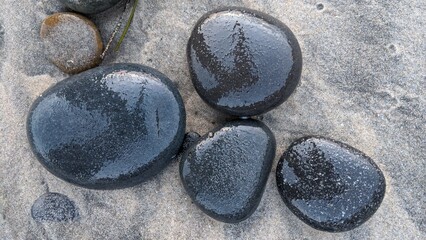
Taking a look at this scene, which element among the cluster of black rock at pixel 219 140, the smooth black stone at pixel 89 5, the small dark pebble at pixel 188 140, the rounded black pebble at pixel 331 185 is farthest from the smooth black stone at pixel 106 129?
the rounded black pebble at pixel 331 185

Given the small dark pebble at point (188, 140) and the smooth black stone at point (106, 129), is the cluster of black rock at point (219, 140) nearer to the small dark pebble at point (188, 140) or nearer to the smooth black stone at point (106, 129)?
the smooth black stone at point (106, 129)

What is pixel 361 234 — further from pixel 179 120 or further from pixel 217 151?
pixel 179 120

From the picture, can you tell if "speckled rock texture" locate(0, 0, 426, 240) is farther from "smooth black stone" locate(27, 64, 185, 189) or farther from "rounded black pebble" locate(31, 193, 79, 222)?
"smooth black stone" locate(27, 64, 185, 189)

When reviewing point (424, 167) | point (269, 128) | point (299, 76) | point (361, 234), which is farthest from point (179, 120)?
Result: point (424, 167)

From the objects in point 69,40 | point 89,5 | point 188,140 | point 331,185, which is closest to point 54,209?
point 188,140

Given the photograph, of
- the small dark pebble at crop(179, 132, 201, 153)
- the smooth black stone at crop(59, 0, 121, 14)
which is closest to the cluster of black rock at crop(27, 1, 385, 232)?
the small dark pebble at crop(179, 132, 201, 153)

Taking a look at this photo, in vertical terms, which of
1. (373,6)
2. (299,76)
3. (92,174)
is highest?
(373,6)
